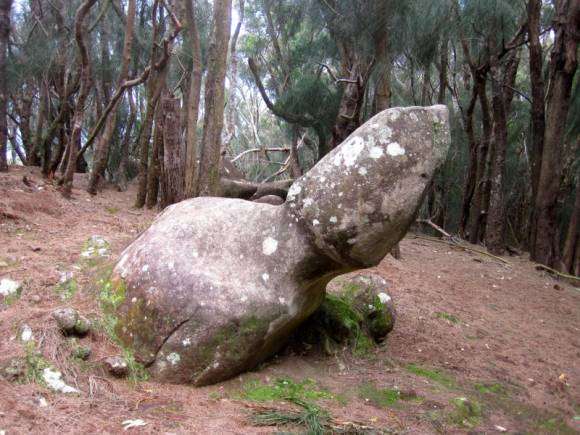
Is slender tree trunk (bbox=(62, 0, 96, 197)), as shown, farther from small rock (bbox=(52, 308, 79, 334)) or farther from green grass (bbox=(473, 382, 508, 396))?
→ green grass (bbox=(473, 382, 508, 396))

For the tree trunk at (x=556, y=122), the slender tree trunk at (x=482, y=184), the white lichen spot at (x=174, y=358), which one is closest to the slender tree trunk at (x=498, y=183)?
the tree trunk at (x=556, y=122)

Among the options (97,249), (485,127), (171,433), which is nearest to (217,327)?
(171,433)

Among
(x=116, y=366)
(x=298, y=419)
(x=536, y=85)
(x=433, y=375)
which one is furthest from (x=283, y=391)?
(x=536, y=85)

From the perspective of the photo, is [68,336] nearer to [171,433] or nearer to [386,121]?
A: [171,433]

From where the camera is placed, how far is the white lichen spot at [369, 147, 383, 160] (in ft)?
→ 12.3

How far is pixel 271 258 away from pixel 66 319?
1.47 m

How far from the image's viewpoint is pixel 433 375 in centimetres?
460

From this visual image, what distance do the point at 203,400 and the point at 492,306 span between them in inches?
189

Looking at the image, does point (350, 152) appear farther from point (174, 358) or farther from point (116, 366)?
point (116, 366)

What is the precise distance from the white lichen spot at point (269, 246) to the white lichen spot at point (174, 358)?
0.96 metres

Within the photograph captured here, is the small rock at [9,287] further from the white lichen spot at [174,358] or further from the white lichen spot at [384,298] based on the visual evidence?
the white lichen spot at [384,298]

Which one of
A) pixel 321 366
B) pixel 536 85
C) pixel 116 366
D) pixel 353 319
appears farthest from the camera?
pixel 536 85

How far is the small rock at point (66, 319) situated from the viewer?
3635 mm

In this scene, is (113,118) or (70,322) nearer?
(70,322)
